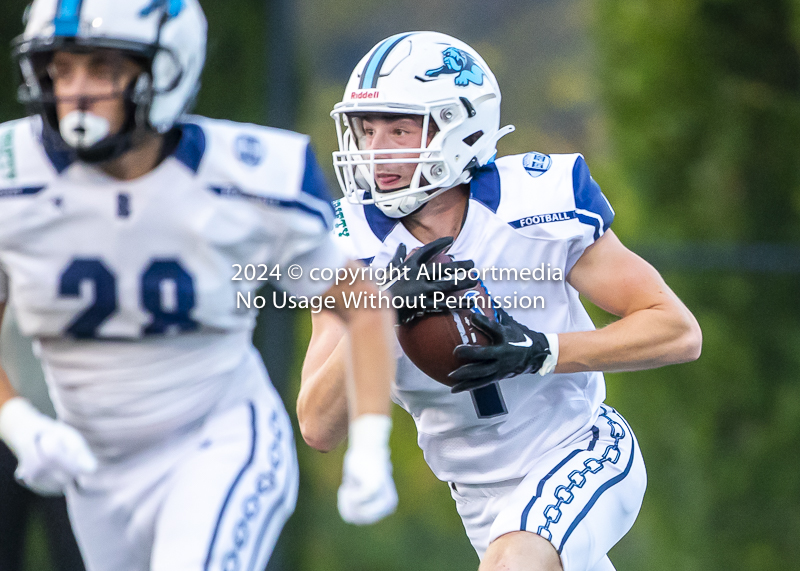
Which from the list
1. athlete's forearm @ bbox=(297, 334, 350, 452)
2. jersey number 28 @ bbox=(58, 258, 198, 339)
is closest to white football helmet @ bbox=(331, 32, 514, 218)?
athlete's forearm @ bbox=(297, 334, 350, 452)

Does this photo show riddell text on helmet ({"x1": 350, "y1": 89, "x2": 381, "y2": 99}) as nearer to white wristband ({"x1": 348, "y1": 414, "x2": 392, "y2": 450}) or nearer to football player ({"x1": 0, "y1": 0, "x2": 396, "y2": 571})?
football player ({"x1": 0, "y1": 0, "x2": 396, "y2": 571})

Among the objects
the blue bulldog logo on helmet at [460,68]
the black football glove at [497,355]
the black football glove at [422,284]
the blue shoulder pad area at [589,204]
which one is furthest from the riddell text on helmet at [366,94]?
the black football glove at [497,355]

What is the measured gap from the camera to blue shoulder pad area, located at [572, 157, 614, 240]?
284 cm

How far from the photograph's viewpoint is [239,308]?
2330mm

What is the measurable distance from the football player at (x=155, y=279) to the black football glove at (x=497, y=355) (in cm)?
35

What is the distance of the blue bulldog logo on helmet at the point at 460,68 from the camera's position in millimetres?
2949

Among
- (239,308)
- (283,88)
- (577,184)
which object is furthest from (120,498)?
(283,88)

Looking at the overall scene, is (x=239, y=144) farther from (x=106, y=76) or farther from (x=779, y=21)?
(x=779, y=21)

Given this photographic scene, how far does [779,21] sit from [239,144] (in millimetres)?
4603

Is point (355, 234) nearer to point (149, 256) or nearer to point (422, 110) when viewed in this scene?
point (422, 110)

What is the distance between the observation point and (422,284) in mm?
2609

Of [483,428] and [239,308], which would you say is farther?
[483,428]

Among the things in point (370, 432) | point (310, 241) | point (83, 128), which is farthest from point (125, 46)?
point (370, 432)

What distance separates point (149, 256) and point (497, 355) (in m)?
0.87
